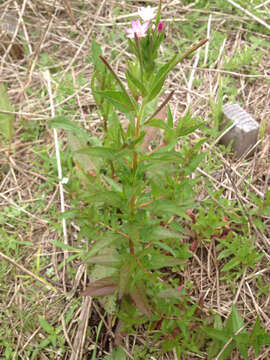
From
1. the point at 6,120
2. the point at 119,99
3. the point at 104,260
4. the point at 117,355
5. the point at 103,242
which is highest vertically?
the point at 119,99

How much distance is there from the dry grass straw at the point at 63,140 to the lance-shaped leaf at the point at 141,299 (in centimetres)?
37

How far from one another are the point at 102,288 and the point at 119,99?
101 centimetres

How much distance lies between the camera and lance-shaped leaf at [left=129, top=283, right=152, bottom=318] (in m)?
1.73

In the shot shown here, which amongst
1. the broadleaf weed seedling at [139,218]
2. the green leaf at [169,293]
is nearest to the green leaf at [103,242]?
the broadleaf weed seedling at [139,218]

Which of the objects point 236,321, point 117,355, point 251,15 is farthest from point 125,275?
point 251,15

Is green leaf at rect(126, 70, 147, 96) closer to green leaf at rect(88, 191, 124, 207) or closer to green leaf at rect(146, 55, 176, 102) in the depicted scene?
green leaf at rect(146, 55, 176, 102)

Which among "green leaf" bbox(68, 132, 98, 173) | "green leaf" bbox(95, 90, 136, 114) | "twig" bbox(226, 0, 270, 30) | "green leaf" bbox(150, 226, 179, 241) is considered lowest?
"green leaf" bbox(150, 226, 179, 241)

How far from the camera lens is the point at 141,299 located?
1.77m

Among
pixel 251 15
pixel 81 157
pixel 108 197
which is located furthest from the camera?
pixel 251 15

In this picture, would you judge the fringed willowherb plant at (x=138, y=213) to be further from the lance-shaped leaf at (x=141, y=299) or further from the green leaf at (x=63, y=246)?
the green leaf at (x=63, y=246)

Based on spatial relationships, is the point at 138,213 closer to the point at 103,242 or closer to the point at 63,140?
the point at 103,242

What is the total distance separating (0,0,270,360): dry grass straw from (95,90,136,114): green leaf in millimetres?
879

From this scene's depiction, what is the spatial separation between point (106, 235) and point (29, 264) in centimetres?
83

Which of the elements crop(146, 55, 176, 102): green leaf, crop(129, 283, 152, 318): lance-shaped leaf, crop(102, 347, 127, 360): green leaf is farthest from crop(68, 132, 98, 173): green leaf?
crop(102, 347, 127, 360): green leaf
